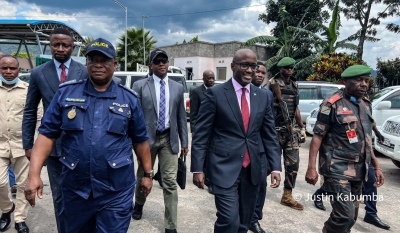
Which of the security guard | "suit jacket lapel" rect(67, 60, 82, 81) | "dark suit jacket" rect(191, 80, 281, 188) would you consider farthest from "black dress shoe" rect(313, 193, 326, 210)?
"suit jacket lapel" rect(67, 60, 82, 81)

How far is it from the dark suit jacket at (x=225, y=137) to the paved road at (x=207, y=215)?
1282 millimetres

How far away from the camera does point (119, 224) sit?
2080mm

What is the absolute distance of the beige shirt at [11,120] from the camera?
11.3 feet

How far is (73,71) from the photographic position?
110 inches

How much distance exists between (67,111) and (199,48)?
21.9 m

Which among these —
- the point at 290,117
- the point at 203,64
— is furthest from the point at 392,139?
the point at 203,64

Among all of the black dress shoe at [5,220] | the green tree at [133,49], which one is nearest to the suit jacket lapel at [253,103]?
the black dress shoe at [5,220]

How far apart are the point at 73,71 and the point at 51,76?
185 millimetres

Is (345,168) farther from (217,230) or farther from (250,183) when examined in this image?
(217,230)

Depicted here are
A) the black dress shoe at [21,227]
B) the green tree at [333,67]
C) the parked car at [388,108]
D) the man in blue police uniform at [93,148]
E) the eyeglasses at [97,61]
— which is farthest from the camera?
the green tree at [333,67]

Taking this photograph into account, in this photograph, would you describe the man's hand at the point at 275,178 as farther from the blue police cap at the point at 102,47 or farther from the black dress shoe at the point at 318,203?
the black dress shoe at the point at 318,203

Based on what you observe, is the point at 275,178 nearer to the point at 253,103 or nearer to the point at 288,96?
the point at 253,103

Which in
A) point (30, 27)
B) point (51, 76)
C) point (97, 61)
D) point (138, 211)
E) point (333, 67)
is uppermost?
point (30, 27)

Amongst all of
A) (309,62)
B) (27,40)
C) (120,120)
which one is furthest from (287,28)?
(120,120)
